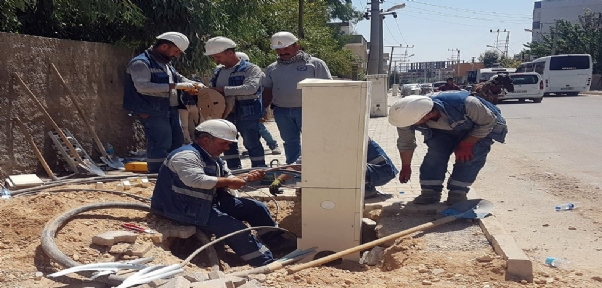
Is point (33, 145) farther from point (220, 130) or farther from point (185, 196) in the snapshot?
point (220, 130)

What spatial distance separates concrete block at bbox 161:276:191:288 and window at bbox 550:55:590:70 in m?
29.9

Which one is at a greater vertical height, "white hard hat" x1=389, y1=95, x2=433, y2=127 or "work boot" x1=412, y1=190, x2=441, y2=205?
"white hard hat" x1=389, y1=95, x2=433, y2=127

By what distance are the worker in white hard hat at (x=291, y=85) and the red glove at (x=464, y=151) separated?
72.8 inches

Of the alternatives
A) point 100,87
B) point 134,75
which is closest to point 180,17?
point 100,87

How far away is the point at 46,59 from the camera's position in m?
6.84

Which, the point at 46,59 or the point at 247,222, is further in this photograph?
the point at 46,59

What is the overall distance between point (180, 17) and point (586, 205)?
630 cm

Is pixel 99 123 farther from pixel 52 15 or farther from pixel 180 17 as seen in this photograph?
pixel 180 17

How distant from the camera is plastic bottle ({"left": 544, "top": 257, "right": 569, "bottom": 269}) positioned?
3874 millimetres

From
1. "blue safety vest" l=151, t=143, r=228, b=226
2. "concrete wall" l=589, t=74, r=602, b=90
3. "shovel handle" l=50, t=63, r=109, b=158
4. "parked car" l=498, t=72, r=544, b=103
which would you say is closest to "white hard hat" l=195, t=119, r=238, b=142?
"blue safety vest" l=151, t=143, r=228, b=226

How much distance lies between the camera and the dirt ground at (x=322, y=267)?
348 cm

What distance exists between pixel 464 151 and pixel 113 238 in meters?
3.09

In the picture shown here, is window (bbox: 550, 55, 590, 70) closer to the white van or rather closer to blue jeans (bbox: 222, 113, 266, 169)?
the white van

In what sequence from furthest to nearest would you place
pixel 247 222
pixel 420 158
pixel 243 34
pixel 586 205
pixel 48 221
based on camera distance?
1. pixel 243 34
2. pixel 420 158
3. pixel 586 205
4. pixel 247 222
5. pixel 48 221
